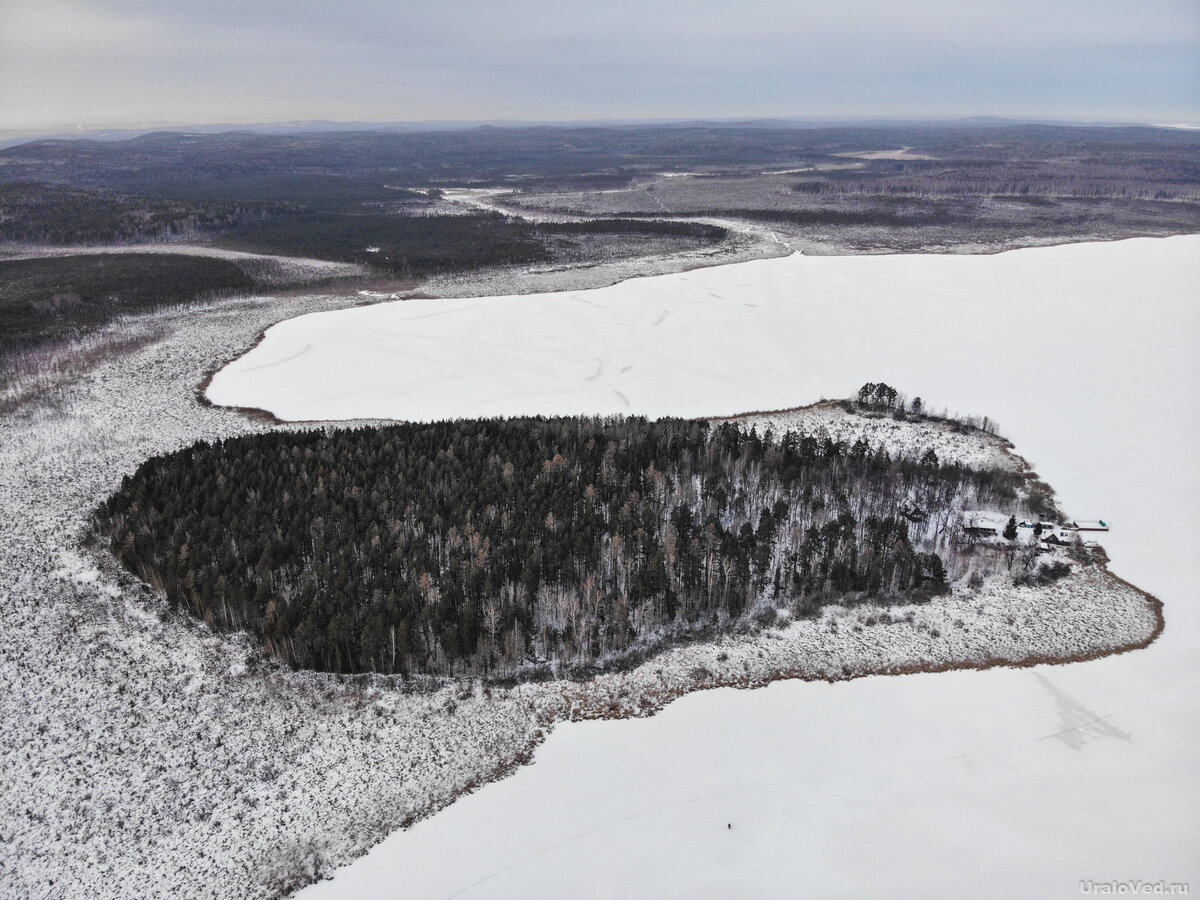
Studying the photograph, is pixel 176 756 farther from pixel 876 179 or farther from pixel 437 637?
pixel 876 179

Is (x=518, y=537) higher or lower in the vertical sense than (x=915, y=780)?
higher

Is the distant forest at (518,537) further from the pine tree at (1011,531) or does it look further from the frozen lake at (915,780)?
the frozen lake at (915,780)

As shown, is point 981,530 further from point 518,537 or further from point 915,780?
point 518,537

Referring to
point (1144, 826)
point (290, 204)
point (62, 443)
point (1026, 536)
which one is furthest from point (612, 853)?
point (290, 204)

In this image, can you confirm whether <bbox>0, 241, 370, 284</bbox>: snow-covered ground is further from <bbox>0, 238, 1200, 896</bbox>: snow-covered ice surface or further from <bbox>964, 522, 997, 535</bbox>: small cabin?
<bbox>964, 522, 997, 535</bbox>: small cabin

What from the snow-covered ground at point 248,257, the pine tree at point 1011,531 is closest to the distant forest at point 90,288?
the snow-covered ground at point 248,257

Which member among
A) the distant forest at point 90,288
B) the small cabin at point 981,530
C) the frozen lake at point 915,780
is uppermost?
the distant forest at point 90,288

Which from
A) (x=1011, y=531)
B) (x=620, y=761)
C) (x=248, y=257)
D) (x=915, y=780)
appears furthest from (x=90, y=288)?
(x=915, y=780)
